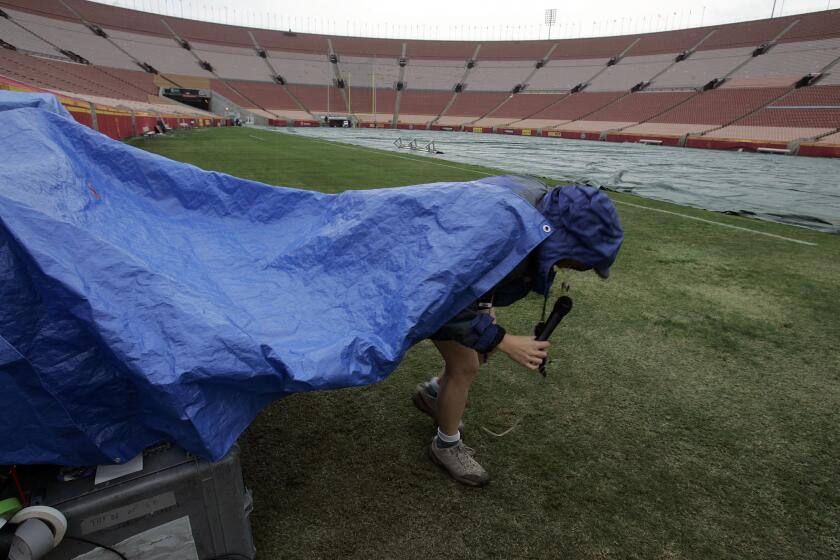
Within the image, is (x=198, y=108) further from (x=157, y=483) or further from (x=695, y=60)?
(x=157, y=483)

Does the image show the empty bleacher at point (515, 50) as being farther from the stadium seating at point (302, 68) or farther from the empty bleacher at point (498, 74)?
the stadium seating at point (302, 68)

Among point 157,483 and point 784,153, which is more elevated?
point 784,153

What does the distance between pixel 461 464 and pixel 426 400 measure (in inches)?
16.6

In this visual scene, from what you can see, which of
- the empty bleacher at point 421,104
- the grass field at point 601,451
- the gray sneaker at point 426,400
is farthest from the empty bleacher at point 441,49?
the gray sneaker at point 426,400

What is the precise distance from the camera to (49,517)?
1.07 m

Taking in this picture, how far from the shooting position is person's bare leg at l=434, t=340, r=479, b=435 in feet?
6.10

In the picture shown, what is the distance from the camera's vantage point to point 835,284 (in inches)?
159

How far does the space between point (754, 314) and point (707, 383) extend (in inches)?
50.2

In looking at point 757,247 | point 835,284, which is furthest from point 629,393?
point 757,247

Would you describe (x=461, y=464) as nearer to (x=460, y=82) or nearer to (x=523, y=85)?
(x=523, y=85)

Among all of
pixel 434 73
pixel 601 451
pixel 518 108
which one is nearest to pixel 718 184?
pixel 601 451

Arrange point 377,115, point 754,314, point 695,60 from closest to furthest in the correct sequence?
point 754,314 < point 695,60 < point 377,115

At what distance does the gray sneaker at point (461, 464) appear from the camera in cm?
183

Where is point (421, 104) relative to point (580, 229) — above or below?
above
